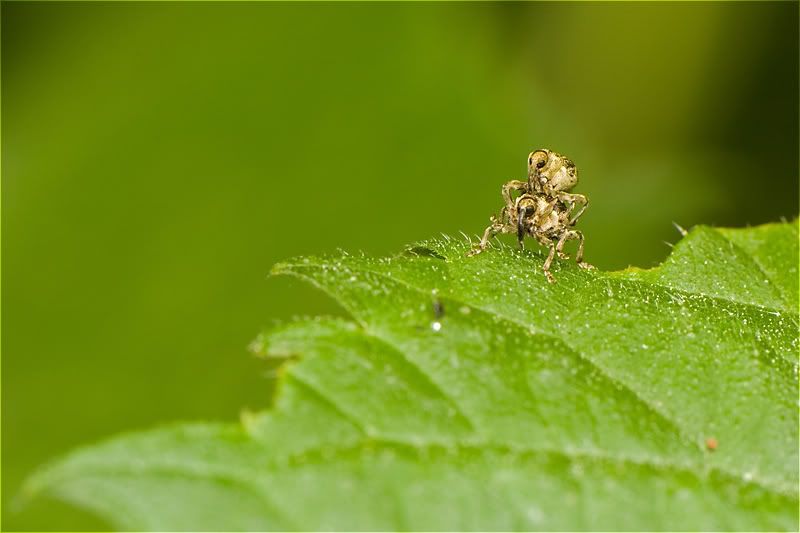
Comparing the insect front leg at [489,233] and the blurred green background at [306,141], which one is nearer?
the insect front leg at [489,233]

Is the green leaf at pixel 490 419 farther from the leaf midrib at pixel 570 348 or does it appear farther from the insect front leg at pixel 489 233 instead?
the insect front leg at pixel 489 233

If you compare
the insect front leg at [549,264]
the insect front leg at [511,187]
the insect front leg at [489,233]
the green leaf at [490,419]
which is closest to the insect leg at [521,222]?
the insect front leg at [489,233]

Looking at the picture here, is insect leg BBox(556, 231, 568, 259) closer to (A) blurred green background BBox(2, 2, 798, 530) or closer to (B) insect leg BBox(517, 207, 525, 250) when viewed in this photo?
(B) insect leg BBox(517, 207, 525, 250)

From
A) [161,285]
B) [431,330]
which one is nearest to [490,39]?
[161,285]

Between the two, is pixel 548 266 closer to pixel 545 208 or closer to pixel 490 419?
pixel 545 208

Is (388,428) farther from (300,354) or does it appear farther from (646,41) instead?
(646,41)

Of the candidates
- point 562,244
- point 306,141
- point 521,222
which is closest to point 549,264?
point 562,244

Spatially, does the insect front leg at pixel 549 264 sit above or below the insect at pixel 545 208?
below
